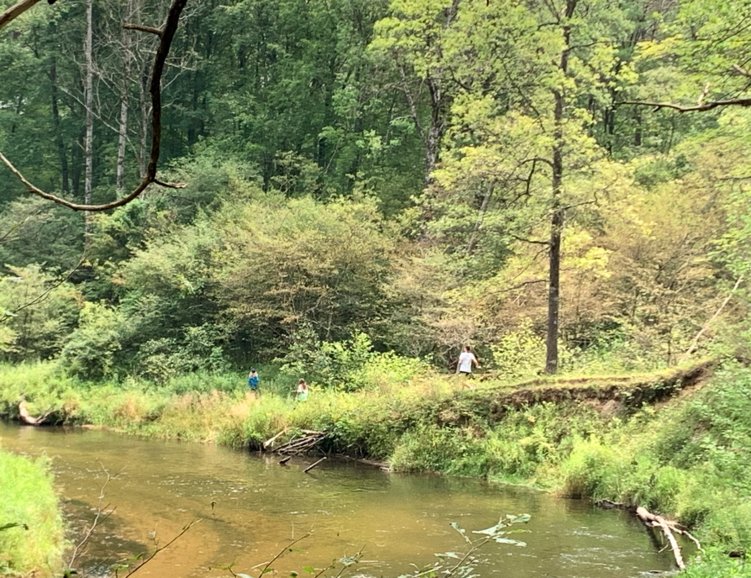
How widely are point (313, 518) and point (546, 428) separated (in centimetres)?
642

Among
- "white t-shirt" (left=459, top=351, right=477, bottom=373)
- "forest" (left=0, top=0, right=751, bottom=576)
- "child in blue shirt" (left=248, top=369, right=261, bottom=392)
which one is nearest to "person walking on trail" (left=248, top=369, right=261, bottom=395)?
"child in blue shirt" (left=248, top=369, right=261, bottom=392)

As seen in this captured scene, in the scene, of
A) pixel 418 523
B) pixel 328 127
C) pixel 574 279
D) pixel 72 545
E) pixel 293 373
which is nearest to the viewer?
pixel 72 545

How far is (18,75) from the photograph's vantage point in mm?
A: 42094

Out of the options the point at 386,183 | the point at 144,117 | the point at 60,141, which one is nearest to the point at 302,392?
the point at 386,183

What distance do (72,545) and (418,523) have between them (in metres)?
5.25

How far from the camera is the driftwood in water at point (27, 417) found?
22.7m

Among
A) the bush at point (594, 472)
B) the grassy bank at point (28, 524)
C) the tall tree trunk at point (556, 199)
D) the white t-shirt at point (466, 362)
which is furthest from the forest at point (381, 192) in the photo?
the grassy bank at point (28, 524)

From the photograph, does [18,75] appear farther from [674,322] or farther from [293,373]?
[674,322]

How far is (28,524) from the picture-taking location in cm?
780

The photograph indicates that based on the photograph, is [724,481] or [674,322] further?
[674,322]

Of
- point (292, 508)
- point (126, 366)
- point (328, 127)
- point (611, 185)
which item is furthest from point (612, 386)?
point (328, 127)

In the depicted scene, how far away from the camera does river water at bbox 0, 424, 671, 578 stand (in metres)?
9.45

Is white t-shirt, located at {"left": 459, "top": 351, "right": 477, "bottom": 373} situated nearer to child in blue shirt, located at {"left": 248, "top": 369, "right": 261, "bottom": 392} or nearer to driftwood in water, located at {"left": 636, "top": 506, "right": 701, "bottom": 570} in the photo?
driftwood in water, located at {"left": 636, "top": 506, "right": 701, "bottom": 570}

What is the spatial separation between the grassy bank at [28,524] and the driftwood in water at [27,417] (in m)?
12.2
